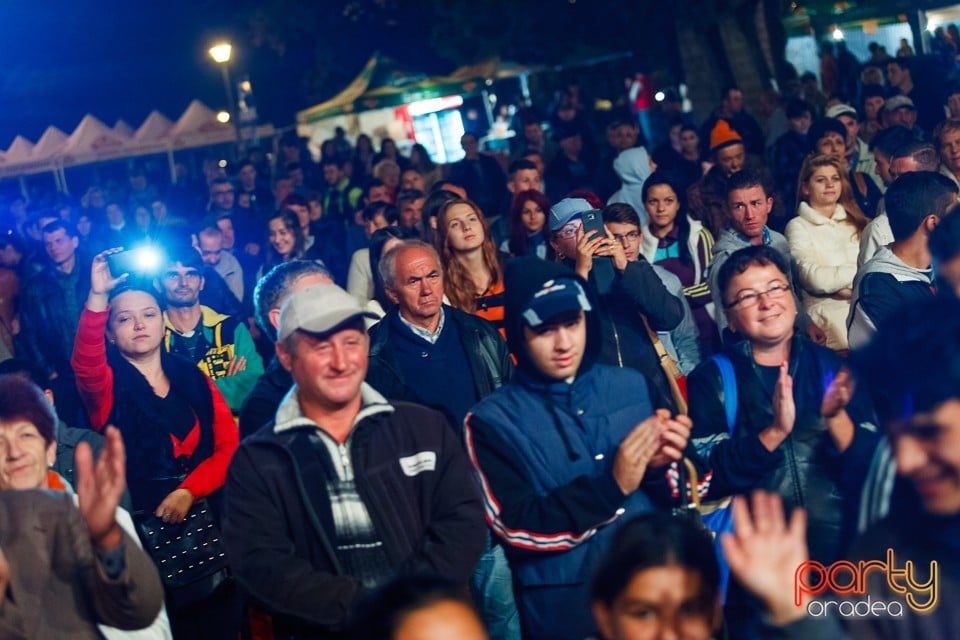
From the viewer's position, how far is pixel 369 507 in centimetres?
403

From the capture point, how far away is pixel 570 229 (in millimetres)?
6676

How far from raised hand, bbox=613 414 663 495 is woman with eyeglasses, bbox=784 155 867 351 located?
11.3 feet

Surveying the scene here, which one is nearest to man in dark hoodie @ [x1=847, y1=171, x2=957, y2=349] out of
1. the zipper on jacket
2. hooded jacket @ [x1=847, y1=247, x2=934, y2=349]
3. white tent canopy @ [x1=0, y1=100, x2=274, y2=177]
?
hooded jacket @ [x1=847, y1=247, x2=934, y2=349]

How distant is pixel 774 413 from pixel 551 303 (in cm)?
83

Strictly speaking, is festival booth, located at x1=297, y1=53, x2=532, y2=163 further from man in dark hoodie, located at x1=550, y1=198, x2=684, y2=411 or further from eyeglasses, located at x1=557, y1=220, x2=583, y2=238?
man in dark hoodie, located at x1=550, y1=198, x2=684, y2=411

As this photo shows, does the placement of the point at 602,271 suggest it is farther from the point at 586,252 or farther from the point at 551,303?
the point at 551,303

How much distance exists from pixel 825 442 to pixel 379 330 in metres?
2.52

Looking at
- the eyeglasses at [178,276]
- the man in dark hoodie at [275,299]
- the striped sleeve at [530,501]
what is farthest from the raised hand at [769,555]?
the eyeglasses at [178,276]

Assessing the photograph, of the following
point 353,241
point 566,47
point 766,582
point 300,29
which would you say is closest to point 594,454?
point 766,582

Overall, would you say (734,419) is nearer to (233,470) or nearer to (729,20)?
(233,470)

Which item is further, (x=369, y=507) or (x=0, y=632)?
(x=369, y=507)

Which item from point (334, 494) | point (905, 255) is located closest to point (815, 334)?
point (905, 255)

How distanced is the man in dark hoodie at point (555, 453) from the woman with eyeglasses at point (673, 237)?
153 inches

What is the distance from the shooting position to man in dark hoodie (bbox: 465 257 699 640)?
4.15m
